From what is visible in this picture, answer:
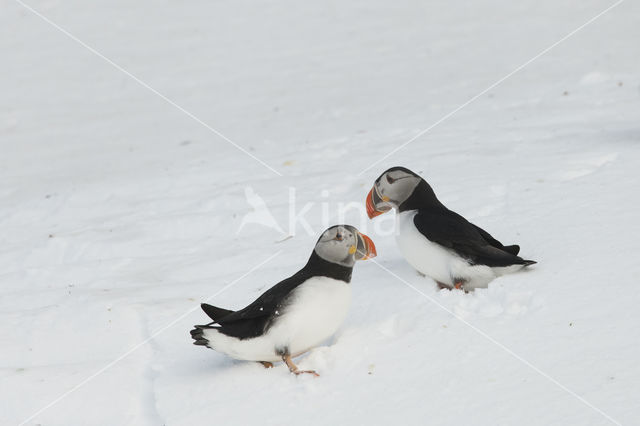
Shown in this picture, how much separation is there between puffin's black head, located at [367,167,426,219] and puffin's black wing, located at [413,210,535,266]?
0.80ft

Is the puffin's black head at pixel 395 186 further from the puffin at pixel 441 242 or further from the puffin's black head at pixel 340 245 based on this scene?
the puffin's black head at pixel 340 245

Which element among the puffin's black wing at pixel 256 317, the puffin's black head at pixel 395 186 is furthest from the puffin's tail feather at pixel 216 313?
the puffin's black head at pixel 395 186

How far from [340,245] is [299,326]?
47 cm

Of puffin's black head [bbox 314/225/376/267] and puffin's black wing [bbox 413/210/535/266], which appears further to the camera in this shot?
puffin's black wing [bbox 413/210/535/266]

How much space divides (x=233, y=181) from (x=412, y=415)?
4429 mm

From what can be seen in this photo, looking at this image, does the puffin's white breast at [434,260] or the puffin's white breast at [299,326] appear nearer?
the puffin's white breast at [299,326]

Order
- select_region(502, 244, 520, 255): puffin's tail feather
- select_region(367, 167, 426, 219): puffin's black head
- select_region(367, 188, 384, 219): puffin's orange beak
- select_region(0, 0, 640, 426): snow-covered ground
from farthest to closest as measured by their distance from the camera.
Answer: select_region(367, 188, 384, 219): puffin's orange beak < select_region(367, 167, 426, 219): puffin's black head < select_region(502, 244, 520, 255): puffin's tail feather < select_region(0, 0, 640, 426): snow-covered ground

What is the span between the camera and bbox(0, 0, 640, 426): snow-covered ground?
3402 mm

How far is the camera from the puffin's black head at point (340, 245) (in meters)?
3.74

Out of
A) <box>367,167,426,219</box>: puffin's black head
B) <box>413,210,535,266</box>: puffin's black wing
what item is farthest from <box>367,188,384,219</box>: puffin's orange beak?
<box>413,210,535,266</box>: puffin's black wing

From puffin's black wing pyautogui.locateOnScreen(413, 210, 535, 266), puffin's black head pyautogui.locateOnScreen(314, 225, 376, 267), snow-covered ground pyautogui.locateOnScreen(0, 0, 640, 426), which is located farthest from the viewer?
puffin's black wing pyautogui.locateOnScreen(413, 210, 535, 266)

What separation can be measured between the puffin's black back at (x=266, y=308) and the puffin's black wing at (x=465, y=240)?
651 mm

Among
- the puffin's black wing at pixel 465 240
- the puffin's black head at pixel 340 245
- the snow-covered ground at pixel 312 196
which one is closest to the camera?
the snow-covered ground at pixel 312 196

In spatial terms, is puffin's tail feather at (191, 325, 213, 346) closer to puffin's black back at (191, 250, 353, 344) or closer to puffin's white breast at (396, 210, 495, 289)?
puffin's black back at (191, 250, 353, 344)
